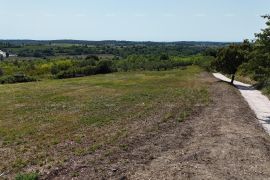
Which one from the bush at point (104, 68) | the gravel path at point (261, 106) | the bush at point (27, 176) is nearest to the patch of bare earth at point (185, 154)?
the bush at point (27, 176)

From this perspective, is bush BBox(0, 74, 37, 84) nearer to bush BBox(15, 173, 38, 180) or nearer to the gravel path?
the gravel path

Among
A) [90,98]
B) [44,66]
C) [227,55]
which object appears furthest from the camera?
[44,66]

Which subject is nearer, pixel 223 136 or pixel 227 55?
pixel 223 136

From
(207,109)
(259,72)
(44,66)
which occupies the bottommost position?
(44,66)

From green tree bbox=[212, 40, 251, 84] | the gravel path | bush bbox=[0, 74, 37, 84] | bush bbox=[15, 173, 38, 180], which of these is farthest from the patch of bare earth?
bush bbox=[0, 74, 37, 84]

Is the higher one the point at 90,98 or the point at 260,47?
the point at 260,47

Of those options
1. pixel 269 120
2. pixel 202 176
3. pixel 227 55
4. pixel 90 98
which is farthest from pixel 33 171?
pixel 227 55

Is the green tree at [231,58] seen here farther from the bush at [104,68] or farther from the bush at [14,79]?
the bush at [104,68]

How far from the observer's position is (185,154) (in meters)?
21.8

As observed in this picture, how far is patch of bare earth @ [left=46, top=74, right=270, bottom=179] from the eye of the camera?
18.8 metres

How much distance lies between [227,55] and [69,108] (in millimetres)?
30967

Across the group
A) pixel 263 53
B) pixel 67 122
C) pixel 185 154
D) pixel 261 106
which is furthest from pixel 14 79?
pixel 185 154

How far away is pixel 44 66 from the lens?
5768 inches

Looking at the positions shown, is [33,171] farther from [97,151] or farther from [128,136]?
[128,136]
